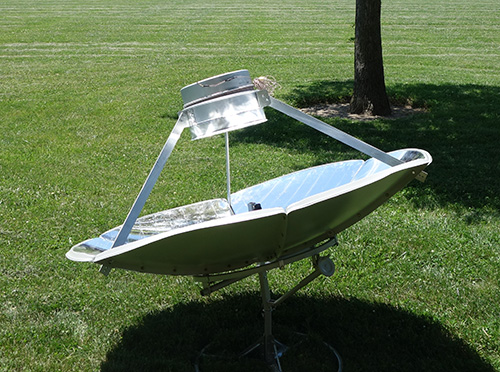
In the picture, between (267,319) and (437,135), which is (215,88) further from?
(437,135)

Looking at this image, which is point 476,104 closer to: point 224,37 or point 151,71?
point 151,71

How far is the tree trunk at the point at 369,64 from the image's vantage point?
976 centimetres

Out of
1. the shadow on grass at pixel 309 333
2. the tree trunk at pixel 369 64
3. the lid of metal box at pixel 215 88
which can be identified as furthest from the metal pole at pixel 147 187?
the tree trunk at pixel 369 64

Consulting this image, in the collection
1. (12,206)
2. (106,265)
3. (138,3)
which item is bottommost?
(138,3)

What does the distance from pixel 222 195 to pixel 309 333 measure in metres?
2.72

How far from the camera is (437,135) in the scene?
8.74m

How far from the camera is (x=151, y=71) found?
14.9 m

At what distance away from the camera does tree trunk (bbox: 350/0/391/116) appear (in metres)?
9.76

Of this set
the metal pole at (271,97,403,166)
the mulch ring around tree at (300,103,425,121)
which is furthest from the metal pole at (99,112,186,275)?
the mulch ring around tree at (300,103,425,121)

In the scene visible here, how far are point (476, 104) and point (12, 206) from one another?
7.52m

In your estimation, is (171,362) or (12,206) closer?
(171,362)

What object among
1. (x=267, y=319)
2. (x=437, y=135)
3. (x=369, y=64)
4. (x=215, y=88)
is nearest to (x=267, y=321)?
(x=267, y=319)

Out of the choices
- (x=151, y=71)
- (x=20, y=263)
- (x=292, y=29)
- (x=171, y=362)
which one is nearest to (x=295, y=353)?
(x=171, y=362)

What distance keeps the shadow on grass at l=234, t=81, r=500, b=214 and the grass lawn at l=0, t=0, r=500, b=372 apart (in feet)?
0.10
